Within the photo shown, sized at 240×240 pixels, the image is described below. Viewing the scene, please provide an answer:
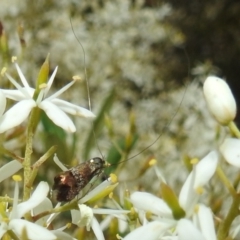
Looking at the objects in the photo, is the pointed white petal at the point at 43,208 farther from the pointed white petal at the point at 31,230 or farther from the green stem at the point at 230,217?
the green stem at the point at 230,217

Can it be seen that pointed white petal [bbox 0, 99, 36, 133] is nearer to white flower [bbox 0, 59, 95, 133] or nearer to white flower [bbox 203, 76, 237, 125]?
white flower [bbox 0, 59, 95, 133]

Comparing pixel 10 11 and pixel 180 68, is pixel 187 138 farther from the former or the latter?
pixel 10 11

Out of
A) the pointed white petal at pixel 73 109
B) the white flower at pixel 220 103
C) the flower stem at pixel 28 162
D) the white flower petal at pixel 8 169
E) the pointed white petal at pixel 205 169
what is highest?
the white flower at pixel 220 103

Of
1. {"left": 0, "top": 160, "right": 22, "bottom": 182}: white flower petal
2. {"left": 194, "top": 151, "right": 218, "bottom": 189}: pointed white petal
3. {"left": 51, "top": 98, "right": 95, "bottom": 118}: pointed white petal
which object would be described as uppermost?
{"left": 194, "top": 151, "right": 218, "bottom": 189}: pointed white petal

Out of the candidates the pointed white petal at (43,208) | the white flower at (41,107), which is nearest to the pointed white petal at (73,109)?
the white flower at (41,107)

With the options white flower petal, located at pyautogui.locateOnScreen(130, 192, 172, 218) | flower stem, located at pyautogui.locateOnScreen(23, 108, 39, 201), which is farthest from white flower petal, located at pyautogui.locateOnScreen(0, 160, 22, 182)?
white flower petal, located at pyautogui.locateOnScreen(130, 192, 172, 218)
